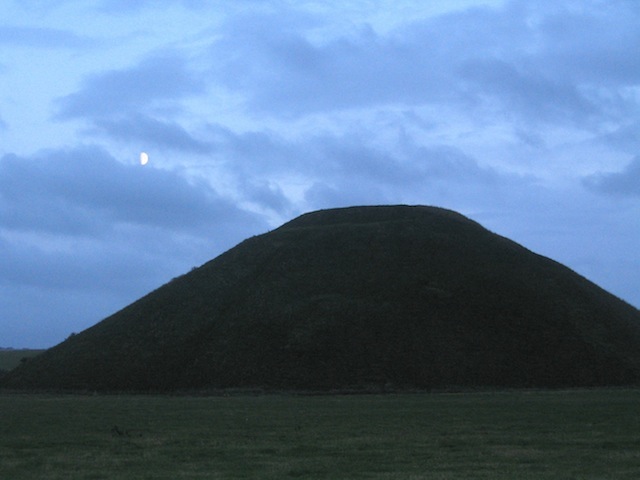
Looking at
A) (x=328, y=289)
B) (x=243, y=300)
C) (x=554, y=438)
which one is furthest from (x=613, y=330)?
(x=554, y=438)

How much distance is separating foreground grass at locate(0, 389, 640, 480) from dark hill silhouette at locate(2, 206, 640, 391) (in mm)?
19220

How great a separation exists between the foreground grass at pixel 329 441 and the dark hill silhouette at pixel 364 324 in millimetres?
19220

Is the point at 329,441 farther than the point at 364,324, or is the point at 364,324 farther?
the point at 364,324

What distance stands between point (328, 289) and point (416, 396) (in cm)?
2315

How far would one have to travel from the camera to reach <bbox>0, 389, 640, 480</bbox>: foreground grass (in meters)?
21.3

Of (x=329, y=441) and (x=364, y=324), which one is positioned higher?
(x=364, y=324)

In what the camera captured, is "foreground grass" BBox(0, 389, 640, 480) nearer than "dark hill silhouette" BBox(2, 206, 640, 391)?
Yes

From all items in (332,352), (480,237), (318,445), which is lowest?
(318,445)

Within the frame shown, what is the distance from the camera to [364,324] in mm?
72875

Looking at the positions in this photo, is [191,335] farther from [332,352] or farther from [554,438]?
[554,438]

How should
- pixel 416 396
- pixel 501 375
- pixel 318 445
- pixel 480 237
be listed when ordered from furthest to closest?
pixel 480 237 < pixel 501 375 < pixel 416 396 < pixel 318 445

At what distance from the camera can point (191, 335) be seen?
75375 millimetres

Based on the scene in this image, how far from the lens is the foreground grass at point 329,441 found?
21312 millimetres

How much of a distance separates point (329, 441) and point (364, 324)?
45078 mm
